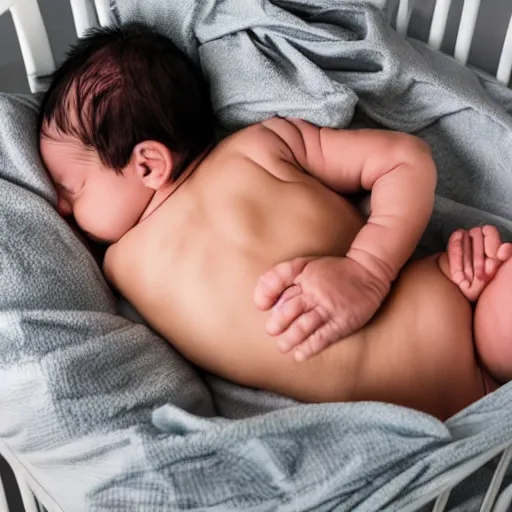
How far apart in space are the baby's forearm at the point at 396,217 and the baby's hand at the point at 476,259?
0.16ft

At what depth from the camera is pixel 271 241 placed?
0.85m

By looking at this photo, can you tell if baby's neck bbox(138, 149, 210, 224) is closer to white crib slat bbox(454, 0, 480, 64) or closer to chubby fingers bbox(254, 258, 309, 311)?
chubby fingers bbox(254, 258, 309, 311)

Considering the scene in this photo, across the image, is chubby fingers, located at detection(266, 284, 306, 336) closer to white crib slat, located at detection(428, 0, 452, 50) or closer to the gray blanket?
the gray blanket

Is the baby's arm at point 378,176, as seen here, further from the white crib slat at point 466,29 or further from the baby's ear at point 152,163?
the white crib slat at point 466,29

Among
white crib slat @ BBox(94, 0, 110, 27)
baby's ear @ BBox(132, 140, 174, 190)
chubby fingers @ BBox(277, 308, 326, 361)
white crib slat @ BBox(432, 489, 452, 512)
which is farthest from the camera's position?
white crib slat @ BBox(94, 0, 110, 27)

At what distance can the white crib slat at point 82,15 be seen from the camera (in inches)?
38.2

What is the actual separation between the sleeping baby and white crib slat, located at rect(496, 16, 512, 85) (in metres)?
0.26

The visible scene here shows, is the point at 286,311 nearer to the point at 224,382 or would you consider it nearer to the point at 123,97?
the point at 224,382

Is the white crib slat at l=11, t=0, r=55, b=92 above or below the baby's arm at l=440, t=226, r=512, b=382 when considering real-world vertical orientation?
above

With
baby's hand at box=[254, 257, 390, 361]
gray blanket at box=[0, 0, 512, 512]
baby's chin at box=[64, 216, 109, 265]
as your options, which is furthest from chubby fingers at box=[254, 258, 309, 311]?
baby's chin at box=[64, 216, 109, 265]

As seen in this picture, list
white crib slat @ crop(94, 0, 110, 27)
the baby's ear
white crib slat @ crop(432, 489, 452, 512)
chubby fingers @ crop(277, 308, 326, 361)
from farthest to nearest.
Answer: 1. white crib slat @ crop(94, 0, 110, 27)
2. the baby's ear
3. chubby fingers @ crop(277, 308, 326, 361)
4. white crib slat @ crop(432, 489, 452, 512)

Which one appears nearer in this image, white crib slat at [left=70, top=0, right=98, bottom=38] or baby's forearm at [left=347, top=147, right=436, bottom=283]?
baby's forearm at [left=347, top=147, right=436, bottom=283]

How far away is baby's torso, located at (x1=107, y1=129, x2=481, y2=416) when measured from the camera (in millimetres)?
820

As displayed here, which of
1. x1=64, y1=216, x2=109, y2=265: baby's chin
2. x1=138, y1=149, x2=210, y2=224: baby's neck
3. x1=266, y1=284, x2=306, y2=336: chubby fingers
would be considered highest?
x1=138, y1=149, x2=210, y2=224: baby's neck
